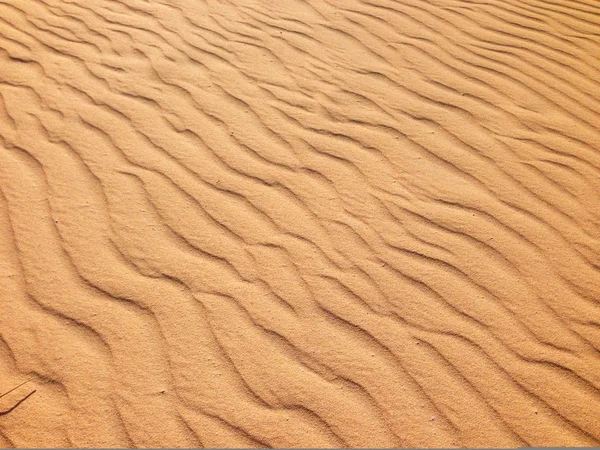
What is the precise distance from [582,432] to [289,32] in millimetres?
3548

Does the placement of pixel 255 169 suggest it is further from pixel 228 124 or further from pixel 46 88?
pixel 46 88

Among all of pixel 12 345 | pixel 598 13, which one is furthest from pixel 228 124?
pixel 598 13

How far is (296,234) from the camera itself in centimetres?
279

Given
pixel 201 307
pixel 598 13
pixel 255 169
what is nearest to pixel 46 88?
pixel 255 169

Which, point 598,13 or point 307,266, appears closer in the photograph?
point 307,266

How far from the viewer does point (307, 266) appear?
2641 mm

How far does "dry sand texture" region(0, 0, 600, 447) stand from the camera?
2.15m

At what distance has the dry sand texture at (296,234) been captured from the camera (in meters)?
2.15

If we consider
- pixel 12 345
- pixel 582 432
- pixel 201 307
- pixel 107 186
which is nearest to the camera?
pixel 582 432

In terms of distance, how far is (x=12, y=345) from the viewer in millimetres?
2275

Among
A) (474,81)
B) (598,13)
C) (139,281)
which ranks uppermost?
(598,13)

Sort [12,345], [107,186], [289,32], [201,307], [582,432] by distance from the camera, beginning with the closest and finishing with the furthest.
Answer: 1. [582,432]
2. [12,345]
3. [201,307]
4. [107,186]
5. [289,32]

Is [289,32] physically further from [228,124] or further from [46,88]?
[46,88]

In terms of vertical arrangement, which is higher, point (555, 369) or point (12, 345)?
point (555, 369)
